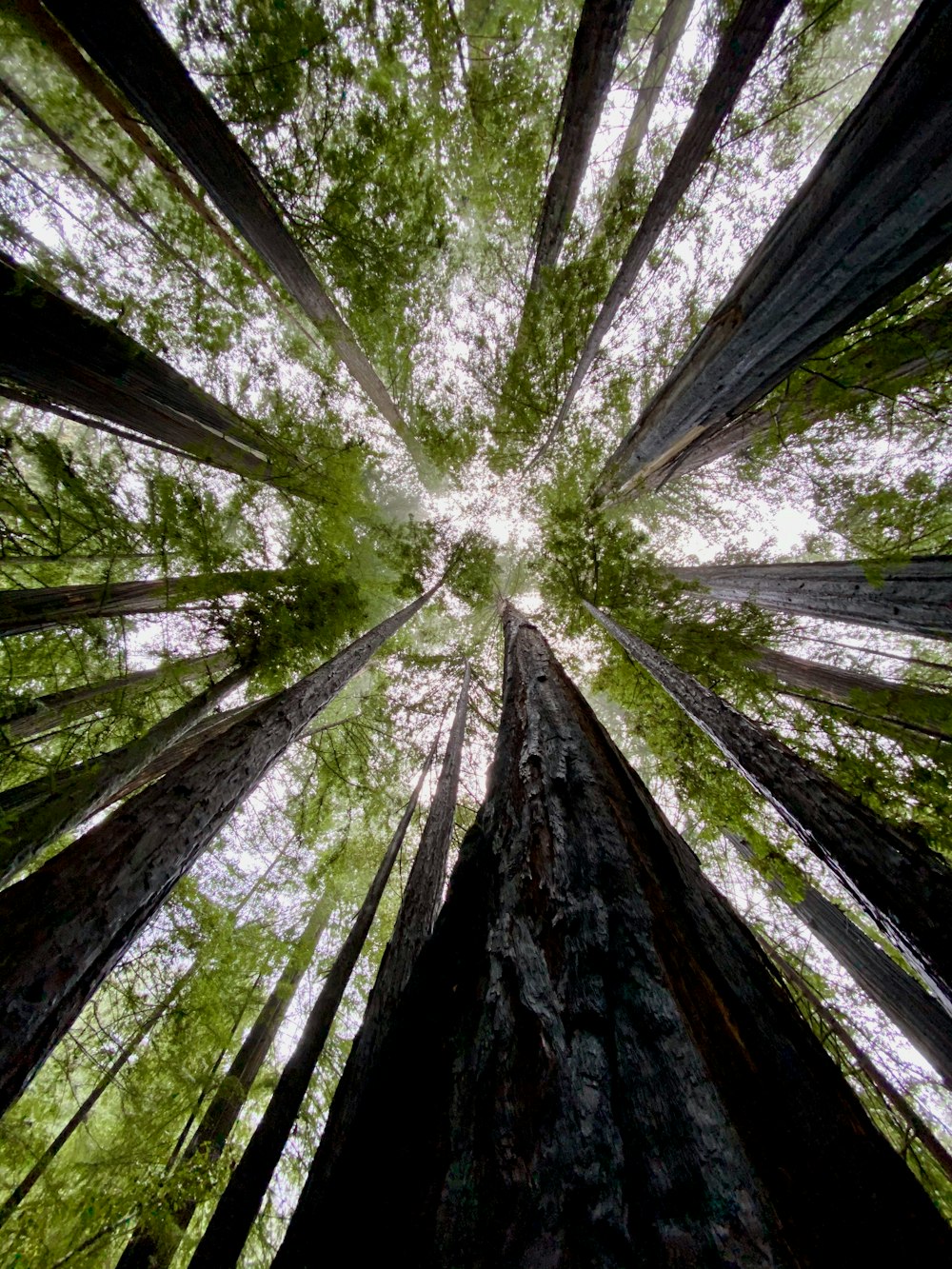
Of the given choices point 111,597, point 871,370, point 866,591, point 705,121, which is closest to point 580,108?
point 705,121

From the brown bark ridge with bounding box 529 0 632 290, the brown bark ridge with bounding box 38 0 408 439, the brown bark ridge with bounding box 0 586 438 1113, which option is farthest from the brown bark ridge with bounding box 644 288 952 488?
the brown bark ridge with bounding box 0 586 438 1113

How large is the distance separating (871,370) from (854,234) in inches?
65.8

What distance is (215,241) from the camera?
207 inches

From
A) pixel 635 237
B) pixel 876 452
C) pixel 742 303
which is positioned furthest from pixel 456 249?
pixel 876 452

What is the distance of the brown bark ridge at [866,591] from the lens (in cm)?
359

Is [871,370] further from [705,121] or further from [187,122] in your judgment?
[187,122]

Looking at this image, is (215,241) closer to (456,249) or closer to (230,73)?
(230,73)

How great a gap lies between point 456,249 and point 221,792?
22.3ft

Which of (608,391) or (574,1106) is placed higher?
(608,391)

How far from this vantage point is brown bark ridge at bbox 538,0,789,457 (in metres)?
3.66

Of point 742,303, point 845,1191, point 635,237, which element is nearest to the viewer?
point 845,1191

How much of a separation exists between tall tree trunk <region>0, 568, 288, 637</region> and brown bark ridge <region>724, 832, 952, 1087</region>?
6495 millimetres

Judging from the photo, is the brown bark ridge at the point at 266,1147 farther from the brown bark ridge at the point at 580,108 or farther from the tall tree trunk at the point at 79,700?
the brown bark ridge at the point at 580,108

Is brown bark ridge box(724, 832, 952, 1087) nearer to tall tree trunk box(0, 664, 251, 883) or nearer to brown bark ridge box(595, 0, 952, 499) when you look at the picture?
brown bark ridge box(595, 0, 952, 499)
